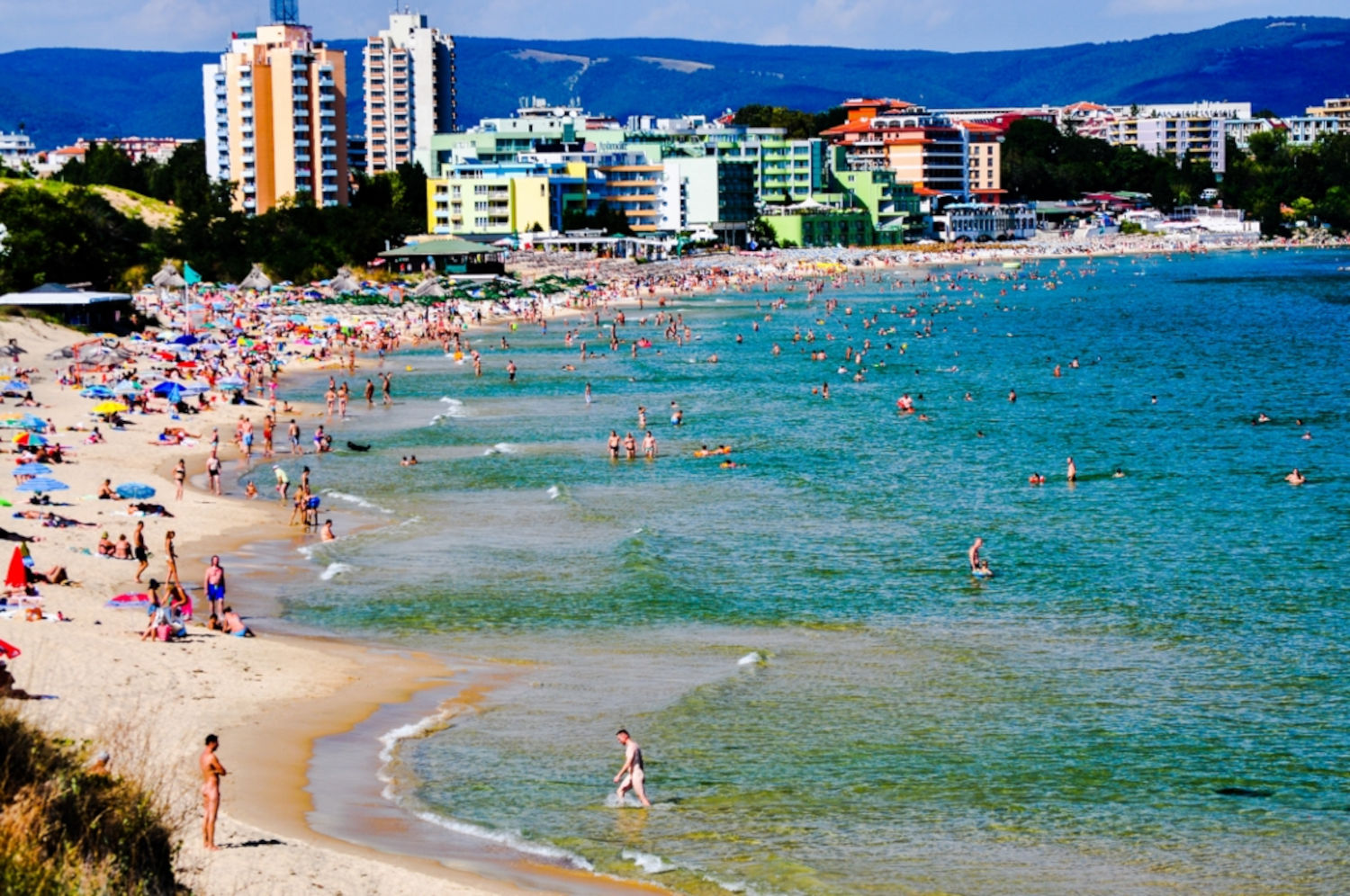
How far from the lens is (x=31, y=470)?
33781 millimetres

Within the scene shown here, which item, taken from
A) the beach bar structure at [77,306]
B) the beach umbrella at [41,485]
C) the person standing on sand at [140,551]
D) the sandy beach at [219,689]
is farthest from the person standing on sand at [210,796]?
the beach bar structure at [77,306]

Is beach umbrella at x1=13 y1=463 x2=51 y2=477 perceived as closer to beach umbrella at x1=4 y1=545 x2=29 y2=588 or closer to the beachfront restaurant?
beach umbrella at x1=4 y1=545 x2=29 y2=588

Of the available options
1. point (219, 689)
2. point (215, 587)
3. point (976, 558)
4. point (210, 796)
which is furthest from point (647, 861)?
point (976, 558)

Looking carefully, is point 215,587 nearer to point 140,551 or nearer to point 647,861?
point 140,551

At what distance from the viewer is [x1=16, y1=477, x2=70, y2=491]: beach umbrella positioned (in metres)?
31.6

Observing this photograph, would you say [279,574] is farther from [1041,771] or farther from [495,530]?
[1041,771]

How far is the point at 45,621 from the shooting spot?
2358 centimetres

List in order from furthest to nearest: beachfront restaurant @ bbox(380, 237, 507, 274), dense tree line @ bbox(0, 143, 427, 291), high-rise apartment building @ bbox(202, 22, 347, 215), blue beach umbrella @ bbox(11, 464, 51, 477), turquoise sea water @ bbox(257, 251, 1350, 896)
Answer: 1. high-rise apartment building @ bbox(202, 22, 347, 215)
2. beachfront restaurant @ bbox(380, 237, 507, 274)
3. dense tree line @ bbox(0, 143, 427, 291)
4. blue beach umbrella @ bbox(11, 464, 51, 477)
5. turquoise sea water @ bbox(257, 251, 1350, 896)

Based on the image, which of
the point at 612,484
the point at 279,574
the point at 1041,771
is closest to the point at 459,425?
the point at 612,484

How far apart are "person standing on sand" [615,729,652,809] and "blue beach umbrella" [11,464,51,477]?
19.6 m

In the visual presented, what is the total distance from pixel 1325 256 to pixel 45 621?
17657 cm

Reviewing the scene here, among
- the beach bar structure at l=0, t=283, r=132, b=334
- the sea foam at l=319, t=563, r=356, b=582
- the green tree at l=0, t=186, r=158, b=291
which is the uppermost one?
the green tree at l=0, t=186, r=158, b=291

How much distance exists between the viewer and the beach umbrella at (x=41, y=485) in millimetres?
31625

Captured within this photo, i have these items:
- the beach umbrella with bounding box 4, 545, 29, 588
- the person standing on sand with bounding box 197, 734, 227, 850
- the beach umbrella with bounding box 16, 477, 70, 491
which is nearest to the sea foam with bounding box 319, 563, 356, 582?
the beach umbrella with bounding box 4, 545, 29, 588
